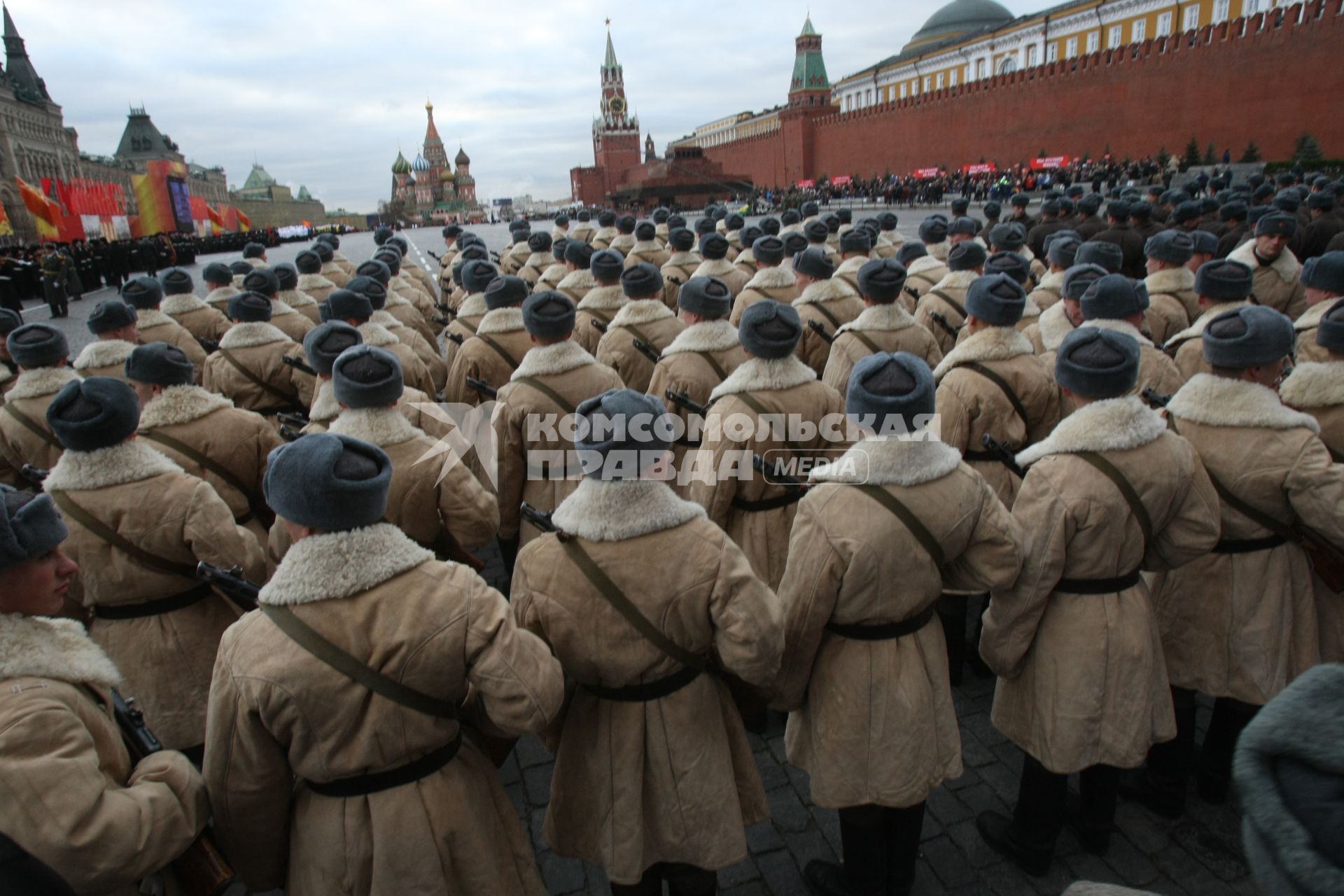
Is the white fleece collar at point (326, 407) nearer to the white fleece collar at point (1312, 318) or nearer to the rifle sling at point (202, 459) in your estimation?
the rifle sling at point (202, 459)

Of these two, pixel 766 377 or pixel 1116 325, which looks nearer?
pixel 766 377

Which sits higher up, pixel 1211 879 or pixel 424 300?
pixel 424 300

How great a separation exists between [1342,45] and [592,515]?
38930mm

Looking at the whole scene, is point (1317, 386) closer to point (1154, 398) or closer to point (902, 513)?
point (1154, 398)

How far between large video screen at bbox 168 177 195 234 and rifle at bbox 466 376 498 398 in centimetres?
4228

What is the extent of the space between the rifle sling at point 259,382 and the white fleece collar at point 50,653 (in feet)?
13.2

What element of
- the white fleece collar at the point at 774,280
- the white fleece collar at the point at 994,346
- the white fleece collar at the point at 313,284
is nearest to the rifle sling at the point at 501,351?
the white fleece collar at the point at 774,280

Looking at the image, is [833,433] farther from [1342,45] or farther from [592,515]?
[1342,45]

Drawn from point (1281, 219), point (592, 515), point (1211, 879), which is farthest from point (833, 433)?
point (1281, 219)

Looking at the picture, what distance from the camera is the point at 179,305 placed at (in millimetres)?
7391

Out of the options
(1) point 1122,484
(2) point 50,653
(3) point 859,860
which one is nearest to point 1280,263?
(1) point 1122,484

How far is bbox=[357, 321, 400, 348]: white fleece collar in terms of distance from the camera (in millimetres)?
5414

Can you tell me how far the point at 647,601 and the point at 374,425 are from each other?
1.74 metres

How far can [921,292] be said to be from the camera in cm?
789
